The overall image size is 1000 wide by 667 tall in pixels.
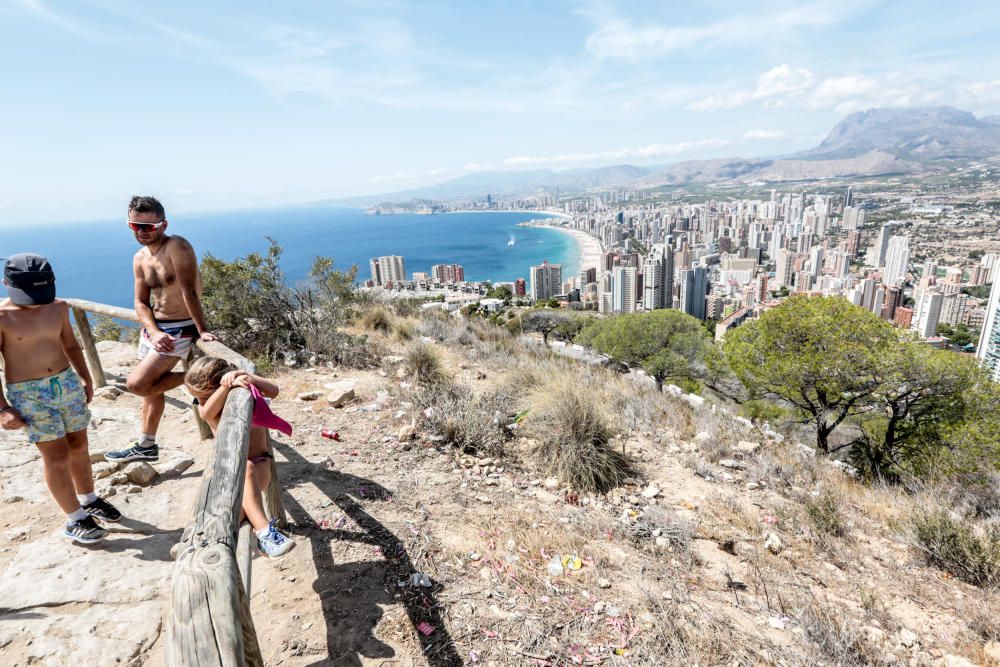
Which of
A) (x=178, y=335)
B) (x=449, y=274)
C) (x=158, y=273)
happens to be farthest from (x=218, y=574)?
(x=449, y=274)

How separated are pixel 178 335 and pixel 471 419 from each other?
2435 millimetres

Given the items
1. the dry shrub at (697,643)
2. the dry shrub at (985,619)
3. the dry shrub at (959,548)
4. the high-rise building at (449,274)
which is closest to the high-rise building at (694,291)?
the high-rise building at (449,274)

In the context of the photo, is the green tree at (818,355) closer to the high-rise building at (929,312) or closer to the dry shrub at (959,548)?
the dry shrub at (959,548)

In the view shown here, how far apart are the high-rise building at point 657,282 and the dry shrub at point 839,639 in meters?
56.7

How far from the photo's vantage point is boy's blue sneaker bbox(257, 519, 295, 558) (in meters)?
2.38

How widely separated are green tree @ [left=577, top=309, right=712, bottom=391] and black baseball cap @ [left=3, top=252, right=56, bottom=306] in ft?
43.7

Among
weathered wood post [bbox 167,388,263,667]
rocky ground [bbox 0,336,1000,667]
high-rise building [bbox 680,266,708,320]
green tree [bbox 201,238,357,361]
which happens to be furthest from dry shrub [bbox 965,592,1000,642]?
high-rise building [bbox 680,266,708,320]

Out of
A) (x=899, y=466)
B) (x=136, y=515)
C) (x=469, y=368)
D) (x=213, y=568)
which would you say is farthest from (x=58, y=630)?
(x=899, y=466)

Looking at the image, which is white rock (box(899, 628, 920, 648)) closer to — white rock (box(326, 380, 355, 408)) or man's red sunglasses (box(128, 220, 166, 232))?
white rock (box(326, 380, 355, 408))

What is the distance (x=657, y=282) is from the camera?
2274 inches

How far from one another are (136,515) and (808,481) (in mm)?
5627

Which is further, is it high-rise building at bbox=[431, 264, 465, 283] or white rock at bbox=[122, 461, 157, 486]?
high-rise building at bbox=[431, 264, 465, 283]

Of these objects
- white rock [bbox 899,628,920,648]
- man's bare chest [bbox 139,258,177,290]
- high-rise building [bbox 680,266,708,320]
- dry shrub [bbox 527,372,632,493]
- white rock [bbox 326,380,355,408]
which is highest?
man's bare chest [bbox 139,258,177,290]

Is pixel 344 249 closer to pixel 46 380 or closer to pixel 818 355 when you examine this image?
pixel 818 355
